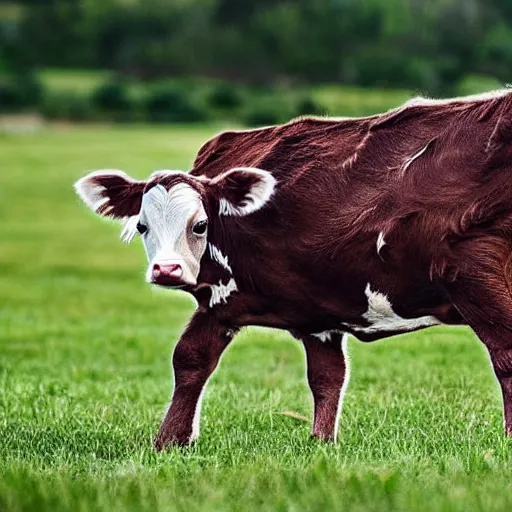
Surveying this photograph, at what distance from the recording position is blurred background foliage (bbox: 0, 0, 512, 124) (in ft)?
175

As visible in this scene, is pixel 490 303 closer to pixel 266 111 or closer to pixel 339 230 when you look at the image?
pixel 339 230

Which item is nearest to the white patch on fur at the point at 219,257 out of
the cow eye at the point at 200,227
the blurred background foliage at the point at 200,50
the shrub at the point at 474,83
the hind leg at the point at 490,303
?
the cow eye at the point at 200,227

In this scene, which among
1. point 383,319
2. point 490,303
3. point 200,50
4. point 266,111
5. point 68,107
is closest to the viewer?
point 490,303

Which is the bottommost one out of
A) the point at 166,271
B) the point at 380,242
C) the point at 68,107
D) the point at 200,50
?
the point at 166,271

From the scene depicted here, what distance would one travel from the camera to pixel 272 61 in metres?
57.8

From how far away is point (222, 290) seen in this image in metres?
6.28

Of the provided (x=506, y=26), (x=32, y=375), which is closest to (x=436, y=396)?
(x=32, y=375)

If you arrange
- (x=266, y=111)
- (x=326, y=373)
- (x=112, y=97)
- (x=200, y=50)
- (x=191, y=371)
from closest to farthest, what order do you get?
(x=191, y=371) → (x=326, y=373) → (x=266, y=111) → (x=112, y=97) → (x=200, y=50)

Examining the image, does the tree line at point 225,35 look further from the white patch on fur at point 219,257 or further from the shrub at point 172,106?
the white patch on fur at point 219,257

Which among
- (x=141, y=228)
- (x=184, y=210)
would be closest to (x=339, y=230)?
(x=184, y=210)

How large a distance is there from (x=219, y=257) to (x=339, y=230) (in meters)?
0.68

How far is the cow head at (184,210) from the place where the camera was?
5898 millimetres

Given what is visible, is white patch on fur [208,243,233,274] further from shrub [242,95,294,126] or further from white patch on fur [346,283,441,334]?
shrub [242,95,294,126]

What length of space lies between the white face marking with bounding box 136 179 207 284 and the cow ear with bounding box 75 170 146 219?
38cm
